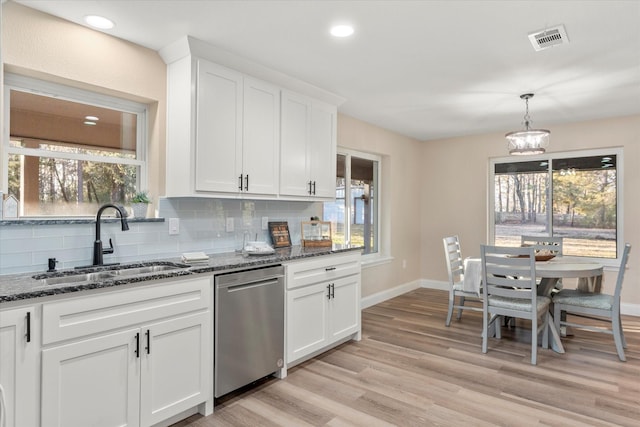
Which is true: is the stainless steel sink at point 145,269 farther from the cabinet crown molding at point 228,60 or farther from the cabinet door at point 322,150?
the cabinet door at point 322,150

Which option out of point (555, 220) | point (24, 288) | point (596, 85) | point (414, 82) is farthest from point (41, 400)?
point (555, 220)

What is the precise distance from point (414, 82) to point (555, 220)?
10.4ft

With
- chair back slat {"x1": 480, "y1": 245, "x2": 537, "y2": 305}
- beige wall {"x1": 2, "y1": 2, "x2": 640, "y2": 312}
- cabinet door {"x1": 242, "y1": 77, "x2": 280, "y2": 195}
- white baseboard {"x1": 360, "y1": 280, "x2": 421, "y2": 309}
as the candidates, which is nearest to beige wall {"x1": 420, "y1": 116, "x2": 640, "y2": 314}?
beige wall {"x1": 2, "y1": 2, "x2": 640, "y2": 312}

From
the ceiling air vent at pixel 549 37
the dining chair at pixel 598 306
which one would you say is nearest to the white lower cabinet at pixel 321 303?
the dining chair at pixel 598 306

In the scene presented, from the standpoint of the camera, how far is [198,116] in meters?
2.75

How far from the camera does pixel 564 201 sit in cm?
521

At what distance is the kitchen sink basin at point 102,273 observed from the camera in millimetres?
2174

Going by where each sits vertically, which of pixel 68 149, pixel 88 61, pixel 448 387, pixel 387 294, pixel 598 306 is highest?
pixel 88 61

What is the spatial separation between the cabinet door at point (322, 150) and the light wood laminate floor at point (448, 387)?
5.02 feet

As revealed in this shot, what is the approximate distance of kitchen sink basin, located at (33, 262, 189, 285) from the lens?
2174mm

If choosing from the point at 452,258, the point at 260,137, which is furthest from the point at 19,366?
the point at 452,258

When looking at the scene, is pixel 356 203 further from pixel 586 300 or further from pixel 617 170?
pixel 617 170

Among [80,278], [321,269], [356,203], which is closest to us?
[80,278]

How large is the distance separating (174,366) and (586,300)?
340 centimetres
